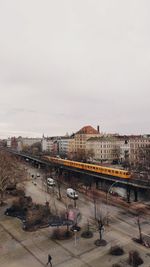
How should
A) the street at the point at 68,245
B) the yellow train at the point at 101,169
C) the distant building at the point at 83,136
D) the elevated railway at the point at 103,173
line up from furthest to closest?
1. the distant building at the point at 83,136
2. the yellow train at the point at 101,169
3. the elevated railway at the point at 103,173
4. the street at the point at 68,245

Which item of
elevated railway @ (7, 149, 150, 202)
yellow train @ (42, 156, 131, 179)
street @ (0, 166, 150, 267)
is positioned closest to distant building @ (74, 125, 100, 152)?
elevated railway @ (7, 149, 150, 202)

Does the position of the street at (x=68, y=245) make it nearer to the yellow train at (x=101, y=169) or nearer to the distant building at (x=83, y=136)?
the yellow train at (x=101, y=169)

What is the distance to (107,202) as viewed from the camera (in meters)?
49.8

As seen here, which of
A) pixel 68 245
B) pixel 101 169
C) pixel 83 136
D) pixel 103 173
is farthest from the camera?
pixel 83 136

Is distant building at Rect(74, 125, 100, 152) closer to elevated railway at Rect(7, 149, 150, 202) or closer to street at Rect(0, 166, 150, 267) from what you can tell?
elevated railway at Rect(7, 149, 150, 202)


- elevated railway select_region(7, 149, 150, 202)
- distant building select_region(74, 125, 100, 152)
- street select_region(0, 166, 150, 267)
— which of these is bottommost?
street select_region(0, 166, 150, 267)

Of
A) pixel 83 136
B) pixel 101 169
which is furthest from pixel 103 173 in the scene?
pixel 83 136

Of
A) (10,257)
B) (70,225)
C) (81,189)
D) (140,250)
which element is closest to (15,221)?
(70,225)

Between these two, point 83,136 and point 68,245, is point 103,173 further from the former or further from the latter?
point 83,136

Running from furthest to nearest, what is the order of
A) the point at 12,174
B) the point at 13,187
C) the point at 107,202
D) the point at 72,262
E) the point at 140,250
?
1. the point at 13,187
2. the point at 12,174
3. the point at 107,202
4. the point at 140,250
5. the point at 72,262

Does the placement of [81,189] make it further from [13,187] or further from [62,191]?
[13,187]

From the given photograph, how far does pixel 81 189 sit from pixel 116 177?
11.2 m

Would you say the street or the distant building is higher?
the distant building

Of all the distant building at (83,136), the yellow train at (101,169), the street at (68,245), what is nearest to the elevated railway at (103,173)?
the yellow train at (101,169)
